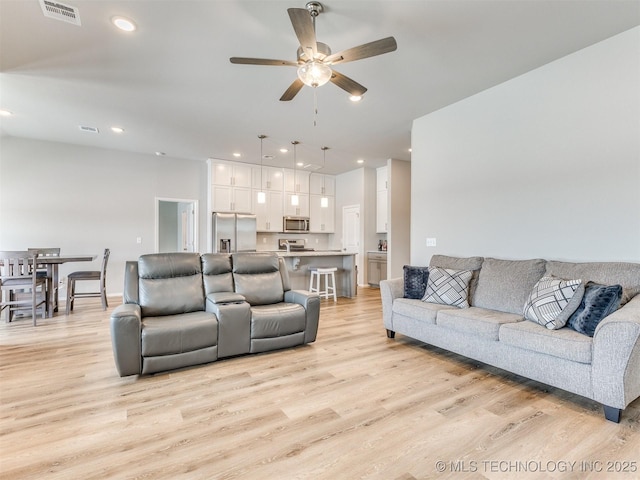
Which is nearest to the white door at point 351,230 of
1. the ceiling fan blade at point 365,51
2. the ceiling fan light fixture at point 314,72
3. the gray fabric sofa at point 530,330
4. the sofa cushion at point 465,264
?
the sofa cushion at point 465,264

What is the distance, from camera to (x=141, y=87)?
371 centimetres

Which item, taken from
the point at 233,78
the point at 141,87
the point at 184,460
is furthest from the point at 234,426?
the point at 141,87

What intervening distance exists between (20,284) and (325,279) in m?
4.57

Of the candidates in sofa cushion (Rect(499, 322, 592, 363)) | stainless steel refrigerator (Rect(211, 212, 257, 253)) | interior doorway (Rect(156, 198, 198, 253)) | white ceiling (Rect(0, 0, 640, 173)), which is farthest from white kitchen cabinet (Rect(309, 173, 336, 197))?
sofa cushion (Rect(499, 322, 592, 363))

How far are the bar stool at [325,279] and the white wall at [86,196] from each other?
2811mm

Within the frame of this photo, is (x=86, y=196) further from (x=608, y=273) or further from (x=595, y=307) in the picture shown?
(x=608, y=273)

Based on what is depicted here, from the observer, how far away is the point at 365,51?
2.27 metres

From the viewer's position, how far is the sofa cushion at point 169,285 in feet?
10.3

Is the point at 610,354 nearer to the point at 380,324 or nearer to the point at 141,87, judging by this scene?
the point at 380,324

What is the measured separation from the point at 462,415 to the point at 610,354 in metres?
1.00

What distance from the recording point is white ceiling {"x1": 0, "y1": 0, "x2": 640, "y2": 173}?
2.48 m

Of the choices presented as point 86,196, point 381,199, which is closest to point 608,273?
point 381,199

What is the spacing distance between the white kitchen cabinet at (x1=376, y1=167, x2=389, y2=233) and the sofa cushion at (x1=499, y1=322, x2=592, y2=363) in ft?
16.9

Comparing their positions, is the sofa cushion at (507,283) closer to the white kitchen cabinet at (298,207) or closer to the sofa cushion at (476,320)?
the sofa cushion at (476,320)
